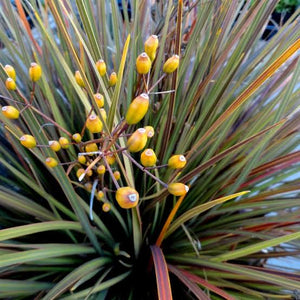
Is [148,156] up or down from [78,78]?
down

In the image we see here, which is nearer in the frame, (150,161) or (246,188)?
(150,161)

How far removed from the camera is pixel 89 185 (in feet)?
1.31

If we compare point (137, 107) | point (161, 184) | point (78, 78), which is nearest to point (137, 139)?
point (137, 107)

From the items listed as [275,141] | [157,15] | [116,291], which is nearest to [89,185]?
[116,291]

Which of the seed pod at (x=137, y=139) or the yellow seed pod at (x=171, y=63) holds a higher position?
the yellow seed pod at (x=171, y=63)

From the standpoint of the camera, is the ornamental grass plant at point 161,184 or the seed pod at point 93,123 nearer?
the seed pod at point 93,123

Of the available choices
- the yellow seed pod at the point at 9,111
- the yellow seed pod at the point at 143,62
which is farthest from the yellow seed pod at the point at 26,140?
the yellow seed pod at the point at 143,62

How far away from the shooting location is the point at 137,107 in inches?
10.0

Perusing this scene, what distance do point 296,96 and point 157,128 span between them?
236 mm

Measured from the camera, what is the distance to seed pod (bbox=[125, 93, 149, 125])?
0.25 m

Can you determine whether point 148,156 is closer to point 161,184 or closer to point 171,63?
point 171,63

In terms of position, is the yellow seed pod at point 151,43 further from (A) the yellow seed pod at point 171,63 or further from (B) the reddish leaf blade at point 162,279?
(B) the reddish leaf blade at point 162,279

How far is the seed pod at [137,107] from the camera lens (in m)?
0.25

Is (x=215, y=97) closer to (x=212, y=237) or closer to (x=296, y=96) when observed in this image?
(x=296, y=96)
